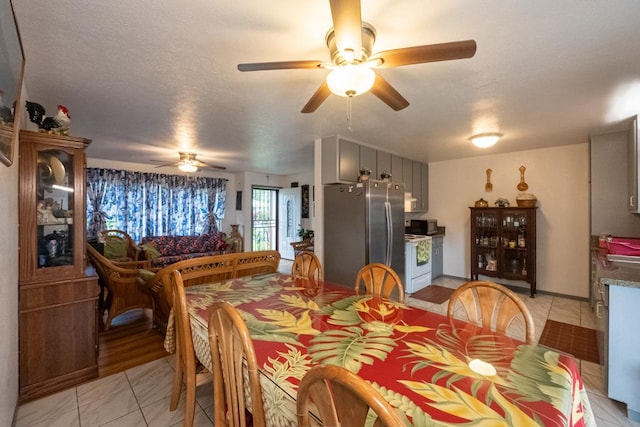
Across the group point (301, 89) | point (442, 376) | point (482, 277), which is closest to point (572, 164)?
point (482, 277)

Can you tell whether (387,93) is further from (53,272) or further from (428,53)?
(53,272)

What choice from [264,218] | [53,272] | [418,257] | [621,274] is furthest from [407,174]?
[53,272]

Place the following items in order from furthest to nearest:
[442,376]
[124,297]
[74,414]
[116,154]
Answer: [116,154]
[124,297]
[74,414]
[442,376]

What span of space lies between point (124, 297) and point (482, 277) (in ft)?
17.8

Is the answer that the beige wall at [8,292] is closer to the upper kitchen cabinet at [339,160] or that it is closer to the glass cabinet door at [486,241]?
the upper kitchen cabinet at [339,160]

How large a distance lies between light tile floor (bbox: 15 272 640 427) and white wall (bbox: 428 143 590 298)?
218cm

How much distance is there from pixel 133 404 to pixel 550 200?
18.5 ft

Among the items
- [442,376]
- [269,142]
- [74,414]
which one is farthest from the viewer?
[269,142]

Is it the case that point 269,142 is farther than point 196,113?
Yes

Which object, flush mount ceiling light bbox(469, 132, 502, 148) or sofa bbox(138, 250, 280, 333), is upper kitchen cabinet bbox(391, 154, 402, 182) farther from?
sofa bbox(138, 250, 280, 333)

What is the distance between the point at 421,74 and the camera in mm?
1942

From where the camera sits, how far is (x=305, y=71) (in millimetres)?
1914

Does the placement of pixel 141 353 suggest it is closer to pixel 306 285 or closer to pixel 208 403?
pixel 208 403

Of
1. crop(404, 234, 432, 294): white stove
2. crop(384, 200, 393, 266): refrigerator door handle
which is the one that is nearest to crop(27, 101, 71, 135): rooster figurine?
crop(384, 200, 393, 266): refrigerator door handle
